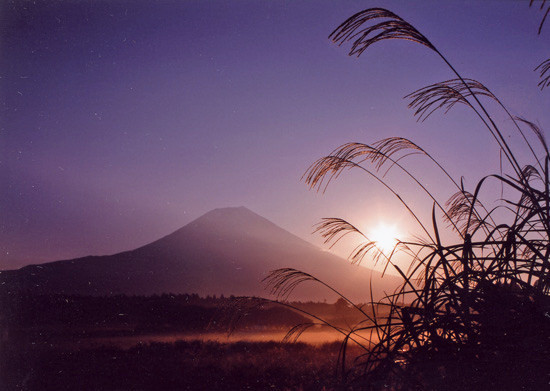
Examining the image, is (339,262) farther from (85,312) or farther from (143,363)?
(143,363)

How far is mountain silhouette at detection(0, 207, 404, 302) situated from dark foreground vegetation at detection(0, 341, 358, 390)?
60.2m

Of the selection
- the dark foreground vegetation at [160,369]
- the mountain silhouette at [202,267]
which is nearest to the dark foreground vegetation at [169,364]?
the dark foreground vegetation at [160,369]

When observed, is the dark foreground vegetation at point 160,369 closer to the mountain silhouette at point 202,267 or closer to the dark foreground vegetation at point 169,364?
the dark foreground vegetation at point 169,364

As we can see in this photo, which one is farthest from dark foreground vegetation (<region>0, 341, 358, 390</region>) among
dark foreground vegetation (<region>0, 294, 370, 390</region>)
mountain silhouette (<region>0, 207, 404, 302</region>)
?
mountain silhouette (<region>0, 207, 404, 302</region>)

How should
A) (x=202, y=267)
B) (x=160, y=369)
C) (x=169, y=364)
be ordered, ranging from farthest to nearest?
(x=202, y=267) → (x=169, y=364) → (x=160, y=369)

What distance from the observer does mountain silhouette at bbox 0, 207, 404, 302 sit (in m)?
79.7

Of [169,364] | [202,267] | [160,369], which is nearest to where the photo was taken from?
[160,369]

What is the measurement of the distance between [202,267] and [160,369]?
93.4 m

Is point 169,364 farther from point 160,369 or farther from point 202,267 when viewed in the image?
point 202,267

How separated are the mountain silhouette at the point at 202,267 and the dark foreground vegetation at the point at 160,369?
60.2 metres

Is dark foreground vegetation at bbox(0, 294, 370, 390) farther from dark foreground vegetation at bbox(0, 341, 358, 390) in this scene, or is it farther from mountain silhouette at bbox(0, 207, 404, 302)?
Answer: mountain silhouette at bbox(0, 207, 404, 302)

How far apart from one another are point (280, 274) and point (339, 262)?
352ft

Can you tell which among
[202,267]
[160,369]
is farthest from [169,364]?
[202,267]

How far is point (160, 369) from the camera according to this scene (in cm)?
639
